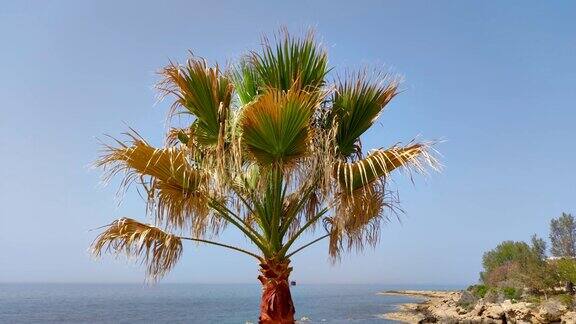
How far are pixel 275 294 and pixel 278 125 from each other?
90.1 inches

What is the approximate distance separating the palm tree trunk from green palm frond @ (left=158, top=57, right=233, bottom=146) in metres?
1.88

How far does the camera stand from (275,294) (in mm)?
7121

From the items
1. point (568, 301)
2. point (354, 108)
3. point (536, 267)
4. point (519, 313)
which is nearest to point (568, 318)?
point (519, 313)

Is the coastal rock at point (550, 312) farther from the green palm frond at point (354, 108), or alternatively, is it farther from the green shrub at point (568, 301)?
the green palm frond at point (354, 108)

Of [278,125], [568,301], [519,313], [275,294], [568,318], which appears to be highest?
[278,125]

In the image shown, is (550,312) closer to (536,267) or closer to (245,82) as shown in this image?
(536,267)

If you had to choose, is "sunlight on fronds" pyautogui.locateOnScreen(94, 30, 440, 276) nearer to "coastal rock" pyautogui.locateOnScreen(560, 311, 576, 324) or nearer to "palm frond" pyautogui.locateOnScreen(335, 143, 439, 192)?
"palm frond" pyautogui.locateOnScreen(335, 143, 439, 192)

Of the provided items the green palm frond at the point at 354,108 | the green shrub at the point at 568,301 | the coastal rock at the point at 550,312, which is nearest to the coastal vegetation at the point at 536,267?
the green shrub at the point at 568,301

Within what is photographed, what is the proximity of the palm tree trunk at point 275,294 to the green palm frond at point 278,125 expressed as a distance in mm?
1448

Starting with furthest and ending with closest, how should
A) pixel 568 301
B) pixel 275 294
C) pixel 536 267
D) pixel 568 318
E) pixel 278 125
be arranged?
pixel 536 267, pixel 568 301, pixel 568 318, pixel 275 294, pixel 278 125

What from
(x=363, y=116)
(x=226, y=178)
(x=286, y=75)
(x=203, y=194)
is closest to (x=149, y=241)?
(x=203, y=194)

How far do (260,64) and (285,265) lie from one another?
2.83 meters

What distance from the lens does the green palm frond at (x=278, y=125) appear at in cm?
646

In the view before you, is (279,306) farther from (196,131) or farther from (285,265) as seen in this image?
(196,131)
